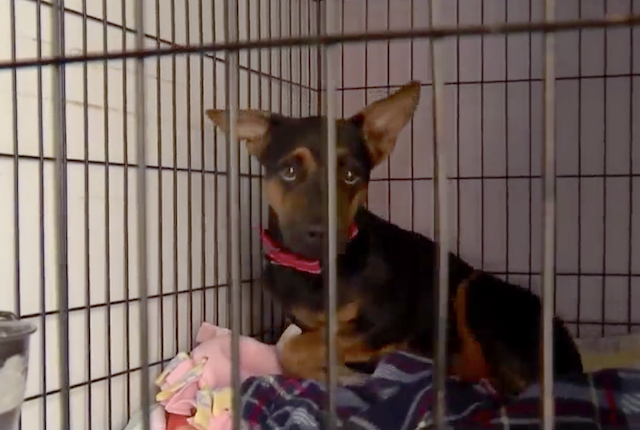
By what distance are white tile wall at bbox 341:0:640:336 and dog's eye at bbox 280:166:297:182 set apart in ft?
1.98

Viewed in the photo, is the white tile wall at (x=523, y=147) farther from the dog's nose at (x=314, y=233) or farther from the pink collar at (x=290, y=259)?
the dog's nose at (x=314, y=233)

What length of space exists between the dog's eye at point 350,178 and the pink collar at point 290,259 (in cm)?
9

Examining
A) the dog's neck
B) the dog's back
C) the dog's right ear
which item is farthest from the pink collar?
the dog's right ear

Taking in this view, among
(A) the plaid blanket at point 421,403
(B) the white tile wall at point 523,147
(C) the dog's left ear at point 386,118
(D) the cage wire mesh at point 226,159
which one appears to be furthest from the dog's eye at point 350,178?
(B) the white tile wall at point 523,147

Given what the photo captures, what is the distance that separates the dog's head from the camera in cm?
153

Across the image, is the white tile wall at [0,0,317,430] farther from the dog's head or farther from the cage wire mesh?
the dog's head

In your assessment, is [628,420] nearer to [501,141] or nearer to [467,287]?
[467,287]

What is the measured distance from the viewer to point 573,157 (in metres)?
1.98

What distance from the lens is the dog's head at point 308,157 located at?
153cm

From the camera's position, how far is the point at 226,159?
3.75 feet

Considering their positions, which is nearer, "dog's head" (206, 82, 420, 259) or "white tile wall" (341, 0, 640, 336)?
"dog's head" (206, 82, 420, 259)

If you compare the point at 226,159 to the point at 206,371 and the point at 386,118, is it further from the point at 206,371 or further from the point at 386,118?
the point at 386,118

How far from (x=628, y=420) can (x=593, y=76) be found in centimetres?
118

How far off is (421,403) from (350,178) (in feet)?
1.95
